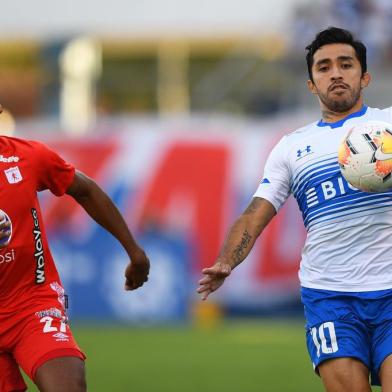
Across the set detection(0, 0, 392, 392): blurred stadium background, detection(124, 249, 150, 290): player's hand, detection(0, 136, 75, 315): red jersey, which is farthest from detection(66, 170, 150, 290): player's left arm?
detection(0, 0, 392, 392): blurred stadium background

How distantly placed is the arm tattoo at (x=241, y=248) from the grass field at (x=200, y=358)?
18.3 feet

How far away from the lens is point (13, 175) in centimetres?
840

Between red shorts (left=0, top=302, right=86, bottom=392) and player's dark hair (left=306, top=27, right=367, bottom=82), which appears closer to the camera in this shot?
red shorts (left=0, top=302, right=86, bottom=392)

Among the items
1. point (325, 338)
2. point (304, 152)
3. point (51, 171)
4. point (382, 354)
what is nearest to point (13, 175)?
point (51, 171)

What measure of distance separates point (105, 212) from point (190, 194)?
14.9 meters

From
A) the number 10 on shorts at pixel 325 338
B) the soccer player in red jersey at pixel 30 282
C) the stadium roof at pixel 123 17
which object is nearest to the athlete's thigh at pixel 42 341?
the soccer player in red jersey at pixel 30 282

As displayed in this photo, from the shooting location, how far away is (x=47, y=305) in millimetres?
8297

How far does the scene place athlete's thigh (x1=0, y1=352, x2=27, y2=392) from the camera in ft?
26.8

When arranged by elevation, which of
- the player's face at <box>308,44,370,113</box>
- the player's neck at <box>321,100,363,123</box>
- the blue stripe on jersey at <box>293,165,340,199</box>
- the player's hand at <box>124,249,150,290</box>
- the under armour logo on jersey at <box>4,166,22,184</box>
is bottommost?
the player's hand at <box>124,249,150,290</box>

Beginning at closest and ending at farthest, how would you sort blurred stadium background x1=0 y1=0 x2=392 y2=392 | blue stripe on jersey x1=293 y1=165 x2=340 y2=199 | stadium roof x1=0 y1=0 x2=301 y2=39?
1. blue stripe on jersey x1=293 y1=165 x2=340 y2=199
2. blurred stadium background x1=0 y1=0 x2=392 y2=392
3. stadium roof x1=0 y1=0 x2=301 y2=39

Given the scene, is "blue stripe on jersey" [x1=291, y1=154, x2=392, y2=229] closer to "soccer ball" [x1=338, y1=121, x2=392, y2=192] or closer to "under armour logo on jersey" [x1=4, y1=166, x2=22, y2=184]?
"soccer ball" [x1=338, y1=121, x2=392, y2=192]

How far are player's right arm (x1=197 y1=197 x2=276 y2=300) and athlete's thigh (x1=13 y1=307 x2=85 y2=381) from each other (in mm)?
888

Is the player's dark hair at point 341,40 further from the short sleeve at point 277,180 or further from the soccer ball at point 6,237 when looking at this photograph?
the soccer ball at point 6,237

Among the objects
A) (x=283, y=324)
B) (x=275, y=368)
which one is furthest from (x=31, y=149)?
(x=283, y=324)
